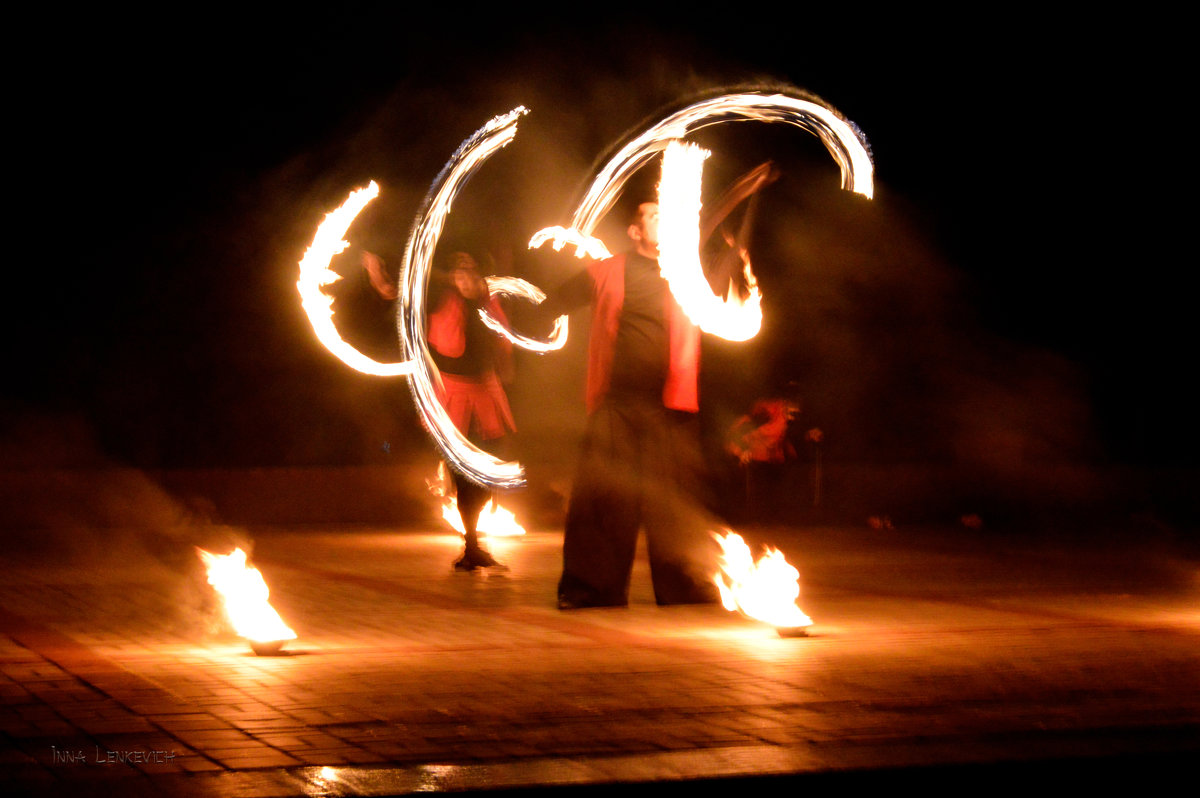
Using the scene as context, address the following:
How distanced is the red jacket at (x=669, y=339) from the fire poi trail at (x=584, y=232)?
0.70 ft

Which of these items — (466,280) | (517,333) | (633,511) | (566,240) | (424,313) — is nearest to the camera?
(566,240)

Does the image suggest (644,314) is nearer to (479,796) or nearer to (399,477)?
(479,796)

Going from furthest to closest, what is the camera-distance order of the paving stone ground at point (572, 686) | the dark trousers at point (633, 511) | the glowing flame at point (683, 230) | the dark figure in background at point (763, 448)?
1. the dark figure in background at point (763, 448)
2. the dark trousers at point (633, 511)
3. the glowing flame at point (683, 230)
4. the paving stone ground at point (572, 686)

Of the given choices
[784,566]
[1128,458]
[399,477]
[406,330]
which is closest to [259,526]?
[399,477]

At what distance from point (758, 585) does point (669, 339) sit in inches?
64.4

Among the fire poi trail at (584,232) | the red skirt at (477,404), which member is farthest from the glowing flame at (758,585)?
the red skirt at (477,404)

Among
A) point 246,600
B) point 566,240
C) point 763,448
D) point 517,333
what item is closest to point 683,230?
point 566,240

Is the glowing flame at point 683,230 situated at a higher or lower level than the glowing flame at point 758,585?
higher

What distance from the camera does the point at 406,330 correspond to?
1000 cm

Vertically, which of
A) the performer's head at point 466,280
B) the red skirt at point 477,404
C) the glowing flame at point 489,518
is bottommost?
the glowing flame at point 489,518

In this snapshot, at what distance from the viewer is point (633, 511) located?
29.0 ft

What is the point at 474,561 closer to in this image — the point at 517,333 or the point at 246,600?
the point at 517,333

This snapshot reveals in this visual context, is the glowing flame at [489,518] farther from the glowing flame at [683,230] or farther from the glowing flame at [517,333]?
the glowing flame at [683,230]

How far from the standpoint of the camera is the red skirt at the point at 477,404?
1118 centimetres
